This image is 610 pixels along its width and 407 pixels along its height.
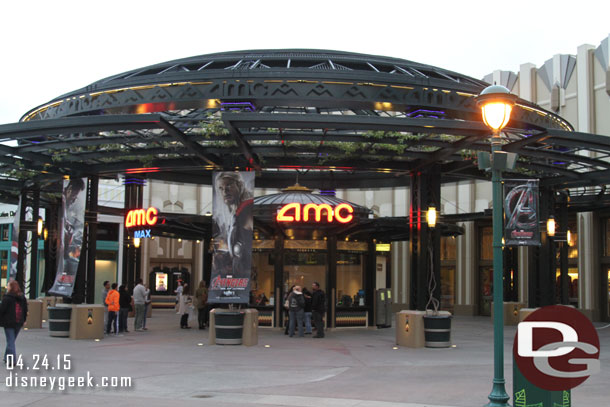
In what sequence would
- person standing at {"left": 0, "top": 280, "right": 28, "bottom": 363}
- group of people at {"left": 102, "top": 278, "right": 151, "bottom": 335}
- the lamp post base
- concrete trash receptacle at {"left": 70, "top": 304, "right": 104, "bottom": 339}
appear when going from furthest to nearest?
1. group of people at {"left": 102, "top": 278, "right": 151, "bottom": 335}
2. concrete trash receptacle at {"left": 70, "top": 304, "right": 104, "bottom": 339}
3. person standing at {"left": 0, "top": 280, "right": 28, "bottom": 363}
4. the lamp post base

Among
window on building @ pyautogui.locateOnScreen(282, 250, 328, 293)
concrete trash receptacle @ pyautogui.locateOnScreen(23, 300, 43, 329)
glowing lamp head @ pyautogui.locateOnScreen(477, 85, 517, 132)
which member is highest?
glowing lamp head @ pyautogui.locateOnScreen(477, 85, 517, 132)

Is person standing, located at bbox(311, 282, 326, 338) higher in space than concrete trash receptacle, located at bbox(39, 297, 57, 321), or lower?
higher

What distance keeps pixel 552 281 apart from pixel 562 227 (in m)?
3.21

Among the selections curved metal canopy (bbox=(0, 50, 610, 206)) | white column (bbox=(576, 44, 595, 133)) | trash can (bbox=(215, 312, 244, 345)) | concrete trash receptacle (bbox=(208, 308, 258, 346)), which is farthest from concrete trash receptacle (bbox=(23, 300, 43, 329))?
white column (bbox=(576, 44, 595, 133))

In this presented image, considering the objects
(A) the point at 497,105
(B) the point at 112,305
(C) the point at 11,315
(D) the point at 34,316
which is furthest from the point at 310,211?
(A) the point at 497,105

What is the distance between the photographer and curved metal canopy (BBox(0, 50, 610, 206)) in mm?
15469

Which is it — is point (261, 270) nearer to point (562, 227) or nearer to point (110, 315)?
point (110, 315)

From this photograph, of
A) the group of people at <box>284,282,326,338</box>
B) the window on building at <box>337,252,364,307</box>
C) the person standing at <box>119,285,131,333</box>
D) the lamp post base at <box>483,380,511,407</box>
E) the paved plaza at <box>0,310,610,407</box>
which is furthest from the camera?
the window on building at <box>337,252,364,307</box>

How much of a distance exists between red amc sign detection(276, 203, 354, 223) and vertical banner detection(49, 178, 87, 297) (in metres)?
5.81

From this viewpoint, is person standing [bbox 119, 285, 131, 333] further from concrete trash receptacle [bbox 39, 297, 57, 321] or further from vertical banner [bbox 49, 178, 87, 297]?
concrete trash receptacle [bbox 39, 297, 57, 321]

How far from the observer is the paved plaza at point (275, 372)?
10742 mm

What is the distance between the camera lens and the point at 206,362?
1512cm

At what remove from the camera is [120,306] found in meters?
22.6

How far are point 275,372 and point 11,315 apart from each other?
204 inches
